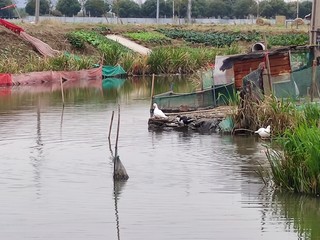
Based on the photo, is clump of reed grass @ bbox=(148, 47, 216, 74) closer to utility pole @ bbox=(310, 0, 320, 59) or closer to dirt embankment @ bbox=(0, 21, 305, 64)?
dirt embankment @ bbox=(0, 21, 305, 64)

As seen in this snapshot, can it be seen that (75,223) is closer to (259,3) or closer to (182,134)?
(182,134)

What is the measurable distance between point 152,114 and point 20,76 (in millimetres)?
17357

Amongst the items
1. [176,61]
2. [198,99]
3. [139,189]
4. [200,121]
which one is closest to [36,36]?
[176,61]

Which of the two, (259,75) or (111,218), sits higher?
(259,75)

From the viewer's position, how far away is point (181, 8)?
110625 millimetres

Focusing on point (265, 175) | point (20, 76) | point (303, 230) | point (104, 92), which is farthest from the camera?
point (20, 76)

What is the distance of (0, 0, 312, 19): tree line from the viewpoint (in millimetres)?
105250

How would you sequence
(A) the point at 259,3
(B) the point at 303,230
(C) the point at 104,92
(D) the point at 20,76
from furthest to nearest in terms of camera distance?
(A) the point at 259,3
(D) the point at 20,76
(C) the point at 104,92
(B) the point at 303,230

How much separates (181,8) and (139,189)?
96510mm

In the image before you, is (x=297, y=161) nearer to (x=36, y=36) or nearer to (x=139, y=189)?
(x=139, y=189)

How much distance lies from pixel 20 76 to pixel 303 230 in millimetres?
29196

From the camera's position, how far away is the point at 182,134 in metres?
22.2

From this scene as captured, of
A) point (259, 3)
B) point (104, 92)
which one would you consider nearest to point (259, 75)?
point (104, 92)

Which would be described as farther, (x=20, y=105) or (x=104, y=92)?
(x=104, y=92)
